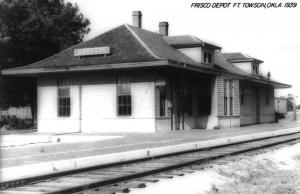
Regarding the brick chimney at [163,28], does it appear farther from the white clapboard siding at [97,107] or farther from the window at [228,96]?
the white clapboard siding at [97,107]

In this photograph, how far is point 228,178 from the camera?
8609 mm

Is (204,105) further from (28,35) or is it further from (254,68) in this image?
(28,35)

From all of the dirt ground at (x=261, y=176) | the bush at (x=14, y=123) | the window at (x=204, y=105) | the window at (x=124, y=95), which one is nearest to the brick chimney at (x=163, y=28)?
the window at (x=204, y=105)

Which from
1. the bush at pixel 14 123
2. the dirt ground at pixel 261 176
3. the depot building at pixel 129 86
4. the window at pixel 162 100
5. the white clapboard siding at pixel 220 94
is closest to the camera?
the dirt ground at pixel 261 176

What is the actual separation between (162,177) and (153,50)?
1470 cm

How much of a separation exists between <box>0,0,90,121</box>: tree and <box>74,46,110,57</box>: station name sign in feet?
28.7

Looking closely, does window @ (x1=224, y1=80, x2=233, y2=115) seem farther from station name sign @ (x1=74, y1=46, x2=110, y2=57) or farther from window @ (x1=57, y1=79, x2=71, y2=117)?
window @ (x1=57, y1=79, x2=71, y2=117)

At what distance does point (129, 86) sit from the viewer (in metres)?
22.6

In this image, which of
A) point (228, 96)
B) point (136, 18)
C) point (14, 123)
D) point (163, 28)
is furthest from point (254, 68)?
point (14, 123)

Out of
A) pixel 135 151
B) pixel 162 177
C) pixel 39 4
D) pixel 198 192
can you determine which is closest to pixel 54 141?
pixel 135 151

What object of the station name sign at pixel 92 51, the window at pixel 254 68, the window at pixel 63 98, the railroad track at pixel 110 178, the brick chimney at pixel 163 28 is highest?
the brick chimney at pixel 163 28

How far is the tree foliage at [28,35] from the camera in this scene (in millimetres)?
30938

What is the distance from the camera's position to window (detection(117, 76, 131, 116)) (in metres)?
22.5

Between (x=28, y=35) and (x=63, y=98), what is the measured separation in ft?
29.2
